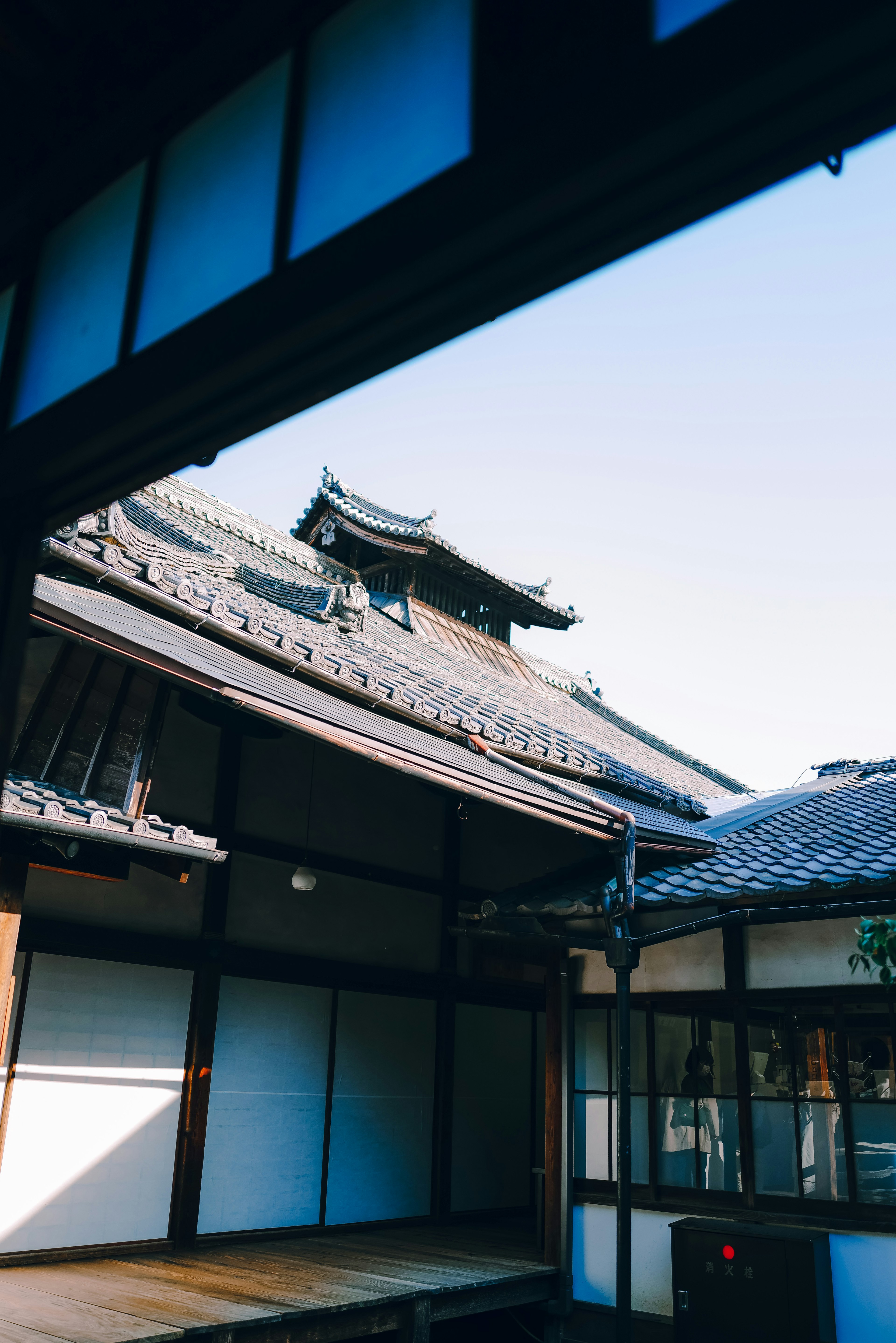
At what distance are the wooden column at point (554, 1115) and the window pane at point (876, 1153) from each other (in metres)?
2.29

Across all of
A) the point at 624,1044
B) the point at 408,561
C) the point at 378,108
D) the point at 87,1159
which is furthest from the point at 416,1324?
the point at 408,561

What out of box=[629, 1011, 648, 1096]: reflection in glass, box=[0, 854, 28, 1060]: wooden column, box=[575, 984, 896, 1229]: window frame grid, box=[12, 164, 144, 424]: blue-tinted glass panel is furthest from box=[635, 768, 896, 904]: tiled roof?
box=[12, 164, 144, 424]: blue-tinted glass panel

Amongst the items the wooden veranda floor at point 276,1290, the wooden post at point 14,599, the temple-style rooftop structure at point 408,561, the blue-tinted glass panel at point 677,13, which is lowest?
the wooden veranda floor at point 276,1290

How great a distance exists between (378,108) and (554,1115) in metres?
7.96

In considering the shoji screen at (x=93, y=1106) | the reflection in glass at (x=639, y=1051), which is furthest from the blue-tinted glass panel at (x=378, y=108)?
the reflection in glass at (x=639, y=1051)

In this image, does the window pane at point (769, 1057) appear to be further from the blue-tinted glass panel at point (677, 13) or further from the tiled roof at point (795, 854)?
the blue-tinted glass panel at point (677, 13)

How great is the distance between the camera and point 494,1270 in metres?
7.43


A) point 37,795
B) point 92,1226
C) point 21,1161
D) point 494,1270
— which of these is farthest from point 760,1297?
point 37,795

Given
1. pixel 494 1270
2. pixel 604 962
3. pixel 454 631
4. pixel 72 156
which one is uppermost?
pixel 454 631

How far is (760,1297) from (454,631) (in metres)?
10.5

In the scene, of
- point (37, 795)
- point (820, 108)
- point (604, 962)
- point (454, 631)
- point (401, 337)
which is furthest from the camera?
point (454, 631)

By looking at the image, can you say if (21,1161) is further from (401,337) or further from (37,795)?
(401,337)

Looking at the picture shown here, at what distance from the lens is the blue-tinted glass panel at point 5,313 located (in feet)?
7.77

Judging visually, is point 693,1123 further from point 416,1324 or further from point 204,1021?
point 204,1021
